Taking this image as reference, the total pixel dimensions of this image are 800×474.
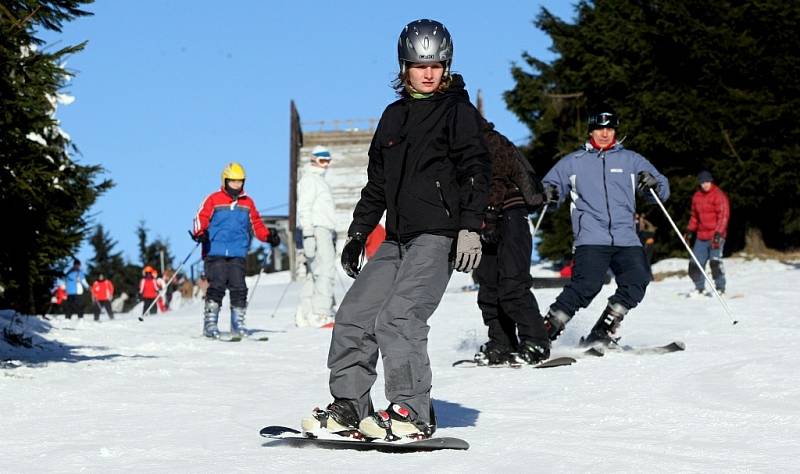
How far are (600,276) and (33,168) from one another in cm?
517

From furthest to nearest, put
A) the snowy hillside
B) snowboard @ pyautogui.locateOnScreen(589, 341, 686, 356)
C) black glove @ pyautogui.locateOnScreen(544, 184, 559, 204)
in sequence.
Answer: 1. snowboard @ pyautogui.locateOnScreen(589, 341, 686, 356)
2. black glove @ pyautogui.locateOnScreen(544, 184, 559, 204)
3. the snowy hillside

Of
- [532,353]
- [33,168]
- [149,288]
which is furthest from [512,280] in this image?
[149,288]

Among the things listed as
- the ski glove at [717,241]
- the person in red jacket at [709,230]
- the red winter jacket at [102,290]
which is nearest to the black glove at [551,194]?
the person in red jacket at [709,230]

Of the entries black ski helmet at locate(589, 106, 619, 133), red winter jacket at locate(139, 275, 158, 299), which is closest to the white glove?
black ski helmet at locate(589, 106, 619, 133)

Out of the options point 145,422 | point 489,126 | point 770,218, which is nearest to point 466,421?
point 145,422

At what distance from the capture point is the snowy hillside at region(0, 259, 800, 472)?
189 inches

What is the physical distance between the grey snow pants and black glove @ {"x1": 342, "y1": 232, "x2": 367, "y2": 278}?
0.17 meters

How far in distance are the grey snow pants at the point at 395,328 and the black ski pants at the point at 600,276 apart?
392 centimetres

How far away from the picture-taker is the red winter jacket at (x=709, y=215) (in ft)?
51.6

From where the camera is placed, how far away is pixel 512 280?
8555 millimetres

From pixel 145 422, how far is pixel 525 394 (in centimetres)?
228

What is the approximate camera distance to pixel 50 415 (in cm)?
628

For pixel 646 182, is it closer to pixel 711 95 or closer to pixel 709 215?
pixel 709 215

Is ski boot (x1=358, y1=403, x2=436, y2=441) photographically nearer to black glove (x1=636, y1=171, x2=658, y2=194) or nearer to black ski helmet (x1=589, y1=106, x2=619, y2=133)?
black glove (x1=636, y1=171, x2=658, y2=194)
